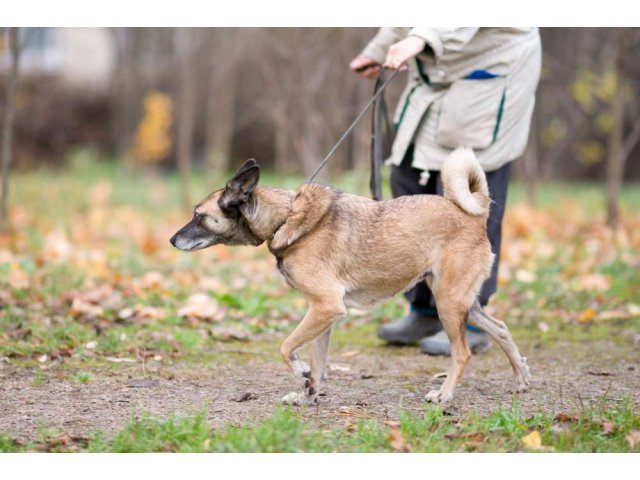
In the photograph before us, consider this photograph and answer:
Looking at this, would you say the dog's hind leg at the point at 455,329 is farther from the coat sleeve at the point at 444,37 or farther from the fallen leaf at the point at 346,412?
the coat sleeve at the point at 444,37

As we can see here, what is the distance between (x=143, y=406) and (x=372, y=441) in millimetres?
1341

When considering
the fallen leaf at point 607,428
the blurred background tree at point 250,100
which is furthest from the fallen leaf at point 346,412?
the blurred background tree at point 250,100

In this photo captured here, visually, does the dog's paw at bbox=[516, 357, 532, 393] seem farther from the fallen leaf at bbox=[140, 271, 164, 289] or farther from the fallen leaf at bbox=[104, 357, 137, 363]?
the fallen leaf at bbox=[140, 271, 164, 289]

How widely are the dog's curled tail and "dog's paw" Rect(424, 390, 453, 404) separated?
1035mm

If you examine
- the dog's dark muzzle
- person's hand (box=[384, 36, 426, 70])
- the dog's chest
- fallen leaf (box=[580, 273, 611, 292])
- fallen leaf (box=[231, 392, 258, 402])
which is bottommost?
fallen leaf (box=[580, 273, 611, 292])

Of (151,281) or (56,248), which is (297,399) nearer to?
(151,281)

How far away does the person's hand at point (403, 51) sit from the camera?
16.4ft

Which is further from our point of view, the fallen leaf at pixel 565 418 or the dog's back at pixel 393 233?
the dog's back at pixel 393 233

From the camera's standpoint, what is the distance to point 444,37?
205 inches

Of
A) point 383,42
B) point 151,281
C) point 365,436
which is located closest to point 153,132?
point 151,281

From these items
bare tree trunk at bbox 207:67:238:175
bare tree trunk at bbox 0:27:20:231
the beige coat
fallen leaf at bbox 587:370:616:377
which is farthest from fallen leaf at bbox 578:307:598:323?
bare tree trunk at bbox 207:67:238:175

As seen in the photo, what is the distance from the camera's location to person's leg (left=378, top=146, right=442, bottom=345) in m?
5.83

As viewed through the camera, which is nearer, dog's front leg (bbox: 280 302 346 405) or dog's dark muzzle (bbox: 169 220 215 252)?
dog's front leg (bbox: 280 302 346 405)

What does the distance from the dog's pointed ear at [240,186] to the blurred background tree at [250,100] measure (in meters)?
6.72
